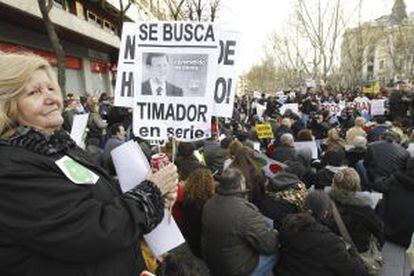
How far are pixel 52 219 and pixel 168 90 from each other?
198cm

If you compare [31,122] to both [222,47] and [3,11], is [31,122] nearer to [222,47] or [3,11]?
[222,47]

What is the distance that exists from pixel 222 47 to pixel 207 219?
5.13 ft

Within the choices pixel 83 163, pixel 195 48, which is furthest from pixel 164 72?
pixel 83 163

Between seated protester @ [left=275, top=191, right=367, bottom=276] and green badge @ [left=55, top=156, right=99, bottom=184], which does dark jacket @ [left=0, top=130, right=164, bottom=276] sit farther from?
seated protester @ [left=275, top=191, right=367, bottom=276]

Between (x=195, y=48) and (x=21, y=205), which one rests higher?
(x=195, y=48)

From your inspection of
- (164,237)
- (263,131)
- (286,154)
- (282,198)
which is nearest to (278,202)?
(282,198)

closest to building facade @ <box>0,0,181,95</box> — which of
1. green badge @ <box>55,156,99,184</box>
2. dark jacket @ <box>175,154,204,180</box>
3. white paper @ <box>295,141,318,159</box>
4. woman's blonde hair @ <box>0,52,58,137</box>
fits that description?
white paper @ <box>295,141,318,159</box>

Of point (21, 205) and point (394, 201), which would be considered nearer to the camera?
point (21, 205)

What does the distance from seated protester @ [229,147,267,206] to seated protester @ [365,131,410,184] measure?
2.45 meters

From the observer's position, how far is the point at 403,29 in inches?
1924

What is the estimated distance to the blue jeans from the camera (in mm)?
4508

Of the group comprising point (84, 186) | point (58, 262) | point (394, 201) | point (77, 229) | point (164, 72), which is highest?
point (164, 72)

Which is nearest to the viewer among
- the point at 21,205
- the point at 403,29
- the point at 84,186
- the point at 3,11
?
the point at 21,205

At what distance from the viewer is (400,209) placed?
622 cm
